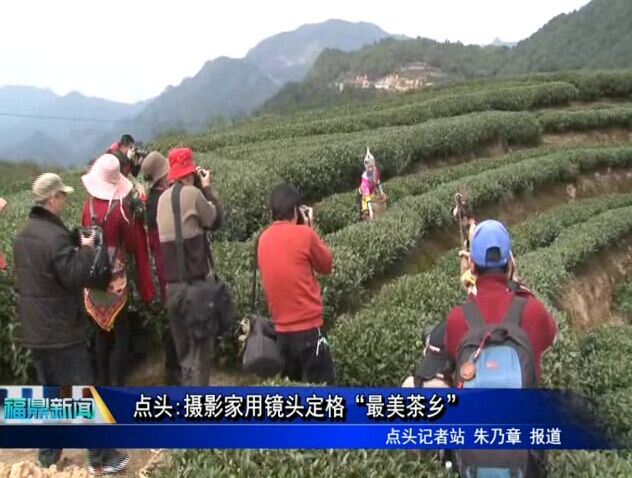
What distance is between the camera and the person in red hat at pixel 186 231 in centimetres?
535

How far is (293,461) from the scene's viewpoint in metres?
4.11

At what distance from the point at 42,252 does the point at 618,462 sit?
494cm

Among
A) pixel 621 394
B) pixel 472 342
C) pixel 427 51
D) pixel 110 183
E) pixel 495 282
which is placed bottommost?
pixel 621 394

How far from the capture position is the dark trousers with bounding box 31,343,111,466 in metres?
4.84

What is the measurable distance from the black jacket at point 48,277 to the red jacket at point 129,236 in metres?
0.77

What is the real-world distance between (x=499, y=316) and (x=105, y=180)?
11.8 feet

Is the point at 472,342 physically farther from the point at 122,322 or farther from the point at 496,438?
the point at 122,322

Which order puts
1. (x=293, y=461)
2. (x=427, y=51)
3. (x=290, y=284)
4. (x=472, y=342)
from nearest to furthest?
(x=472, y=342) < (x=293, y=461) < (x=290, y=284) < (x=427, y=51)

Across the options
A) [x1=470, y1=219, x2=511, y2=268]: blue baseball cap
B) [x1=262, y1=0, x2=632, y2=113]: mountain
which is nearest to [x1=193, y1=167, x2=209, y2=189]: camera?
[x1=470, y1=219, x2=511, y2=268]: blue baseball cap

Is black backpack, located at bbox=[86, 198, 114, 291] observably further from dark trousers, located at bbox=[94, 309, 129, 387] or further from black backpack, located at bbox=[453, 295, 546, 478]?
black backpack, located at bbox=[453, 295, 546, 478]

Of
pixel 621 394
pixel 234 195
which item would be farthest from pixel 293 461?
pixel 234 195

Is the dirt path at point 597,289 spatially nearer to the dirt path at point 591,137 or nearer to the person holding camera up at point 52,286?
the dirt path at point 591,137

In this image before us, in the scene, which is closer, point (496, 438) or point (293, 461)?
point (496, 438)

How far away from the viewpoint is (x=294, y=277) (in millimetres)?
5281
